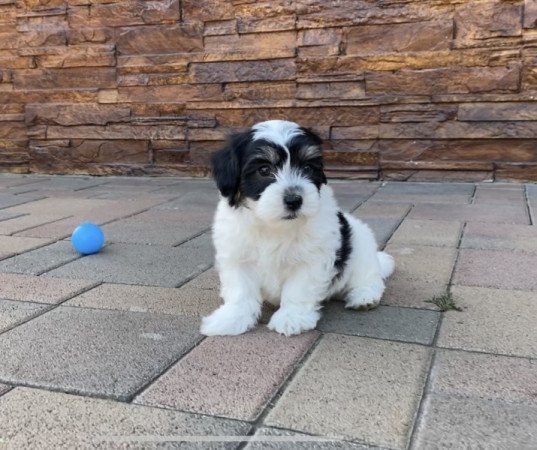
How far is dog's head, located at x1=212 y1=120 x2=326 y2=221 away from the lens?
2.78 m

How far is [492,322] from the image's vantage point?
9.96 ft

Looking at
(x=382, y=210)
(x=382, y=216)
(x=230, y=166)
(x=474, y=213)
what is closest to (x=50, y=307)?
(x=230, y=166)

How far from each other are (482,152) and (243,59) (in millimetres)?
3031

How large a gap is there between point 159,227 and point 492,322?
123 inches

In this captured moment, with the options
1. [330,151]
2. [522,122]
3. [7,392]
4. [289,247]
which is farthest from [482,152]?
[7,392]

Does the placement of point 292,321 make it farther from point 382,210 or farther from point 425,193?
point 425,193

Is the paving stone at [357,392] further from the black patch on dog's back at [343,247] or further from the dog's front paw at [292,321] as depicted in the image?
the black patch on dog's back at [343,247]

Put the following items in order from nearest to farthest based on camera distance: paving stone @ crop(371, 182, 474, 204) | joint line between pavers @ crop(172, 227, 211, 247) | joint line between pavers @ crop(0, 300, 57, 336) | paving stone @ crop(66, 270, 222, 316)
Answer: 1. joint line between pavers @ crop(0, 300, 57, 336)
2. paving stone @ crop(66, 270, 222, 316)
3. joint line between pavers @ crop(172, 227, 211, 247)
4. paving stone @ crop(371, 182, 474, 204)

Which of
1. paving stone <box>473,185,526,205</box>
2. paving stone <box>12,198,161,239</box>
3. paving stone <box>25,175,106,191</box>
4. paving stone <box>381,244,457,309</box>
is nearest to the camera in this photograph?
paving stone <box>381,244,457,309</box>

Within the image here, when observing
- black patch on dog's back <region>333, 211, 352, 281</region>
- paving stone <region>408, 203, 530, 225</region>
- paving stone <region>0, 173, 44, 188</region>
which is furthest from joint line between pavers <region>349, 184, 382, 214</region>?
paving stone <region>0, 173, 44, 188</region>

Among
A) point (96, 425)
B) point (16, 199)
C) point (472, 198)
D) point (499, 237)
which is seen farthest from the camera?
point (16, 199)

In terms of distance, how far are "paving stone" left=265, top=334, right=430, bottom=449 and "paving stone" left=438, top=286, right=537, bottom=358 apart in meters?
0.27

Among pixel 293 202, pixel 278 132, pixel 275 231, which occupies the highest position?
pixel 278 132

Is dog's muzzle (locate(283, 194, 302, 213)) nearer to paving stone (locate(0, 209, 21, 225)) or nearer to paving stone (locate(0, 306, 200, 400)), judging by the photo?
paving stone (locate(0, 306, 200, 400))
